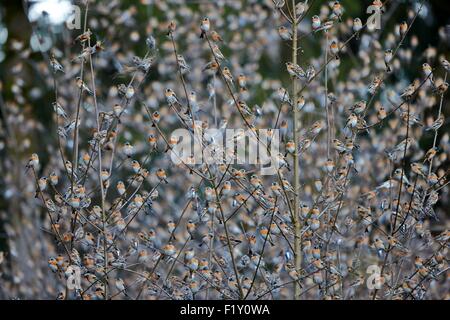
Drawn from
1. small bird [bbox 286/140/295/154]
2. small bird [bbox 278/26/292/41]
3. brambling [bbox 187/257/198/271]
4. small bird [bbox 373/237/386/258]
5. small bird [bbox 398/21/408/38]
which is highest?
small bird [bbox 398/21/408/38]

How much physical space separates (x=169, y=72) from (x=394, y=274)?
3.70 metres

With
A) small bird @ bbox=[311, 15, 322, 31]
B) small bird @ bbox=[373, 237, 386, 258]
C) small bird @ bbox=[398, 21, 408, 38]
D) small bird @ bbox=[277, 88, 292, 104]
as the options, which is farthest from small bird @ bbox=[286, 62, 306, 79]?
small bird @ bbox=[373, 237, 386, 258]

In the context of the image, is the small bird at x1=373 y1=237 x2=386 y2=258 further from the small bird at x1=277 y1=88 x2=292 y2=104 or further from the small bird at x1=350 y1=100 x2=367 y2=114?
the small bird at x1=277 y1=88 x2=292 y2=104

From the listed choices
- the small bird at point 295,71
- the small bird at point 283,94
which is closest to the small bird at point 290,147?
the small bird at point 283,94

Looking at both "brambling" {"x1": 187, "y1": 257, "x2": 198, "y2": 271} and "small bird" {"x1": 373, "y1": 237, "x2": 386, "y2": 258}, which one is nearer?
"brambling" {"x1": 187, "y1": 257, "x2": 198, "y2": 271}

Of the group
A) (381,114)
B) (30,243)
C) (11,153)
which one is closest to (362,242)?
(381,114)

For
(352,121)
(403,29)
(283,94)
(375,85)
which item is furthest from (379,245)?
(403,29)

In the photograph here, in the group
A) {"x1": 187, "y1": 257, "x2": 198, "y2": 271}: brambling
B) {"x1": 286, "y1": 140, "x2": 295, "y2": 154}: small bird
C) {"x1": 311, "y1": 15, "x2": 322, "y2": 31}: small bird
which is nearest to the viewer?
{"x1": 187, "y1": 257, "x2": 198, "y2": 271}: brambling

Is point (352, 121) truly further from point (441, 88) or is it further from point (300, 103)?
point (441, 88)

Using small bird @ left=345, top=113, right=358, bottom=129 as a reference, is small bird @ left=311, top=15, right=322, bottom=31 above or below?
above

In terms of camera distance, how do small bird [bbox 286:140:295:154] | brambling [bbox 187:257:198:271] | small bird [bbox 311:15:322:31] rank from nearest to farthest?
brambling [bbox 187:257:198:271]
small bird [bbox 286:140:295:154]
small bird [bbox 311:15:322:31]

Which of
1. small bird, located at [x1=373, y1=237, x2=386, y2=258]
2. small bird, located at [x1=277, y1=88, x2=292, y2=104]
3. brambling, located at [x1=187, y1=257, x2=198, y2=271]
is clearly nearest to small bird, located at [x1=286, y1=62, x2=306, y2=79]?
small bird, located at [x1=277, y1=88, x2=292, y2=104]

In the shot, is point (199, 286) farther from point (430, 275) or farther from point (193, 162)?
point (430, 275)

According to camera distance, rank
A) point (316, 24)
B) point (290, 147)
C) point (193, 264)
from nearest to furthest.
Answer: point (193, 264)
point (290, 147)
point (316, 24)
